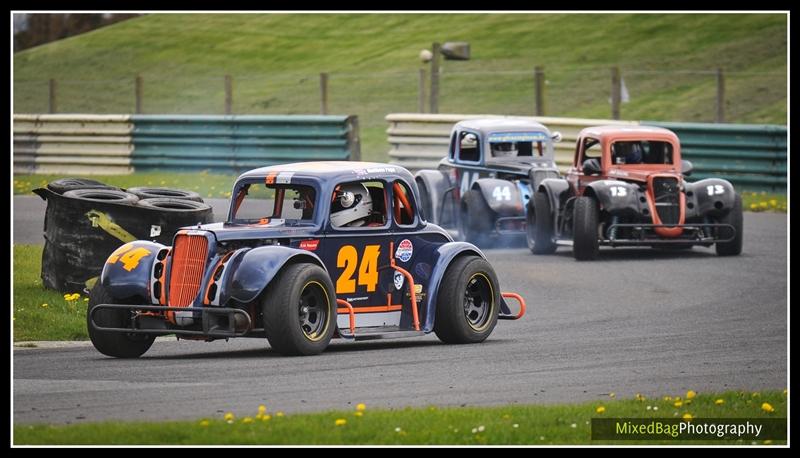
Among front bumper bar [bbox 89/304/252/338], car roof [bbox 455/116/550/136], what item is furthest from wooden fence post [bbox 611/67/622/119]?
front bumper bar [bbox 89/304/252/338]

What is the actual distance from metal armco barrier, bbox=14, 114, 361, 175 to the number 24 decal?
619 inches

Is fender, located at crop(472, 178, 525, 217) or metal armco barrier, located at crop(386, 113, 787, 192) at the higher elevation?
metal armco barrier, located at crop(386, 113, 787, 192)

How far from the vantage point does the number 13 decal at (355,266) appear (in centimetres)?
1275

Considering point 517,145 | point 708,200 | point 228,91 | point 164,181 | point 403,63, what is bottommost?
point 708,200

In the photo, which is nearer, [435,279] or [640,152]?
[435,279]

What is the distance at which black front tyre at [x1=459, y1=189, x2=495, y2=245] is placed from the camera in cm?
2141

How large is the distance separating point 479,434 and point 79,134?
22.7m

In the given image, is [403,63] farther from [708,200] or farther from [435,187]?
[708,200]

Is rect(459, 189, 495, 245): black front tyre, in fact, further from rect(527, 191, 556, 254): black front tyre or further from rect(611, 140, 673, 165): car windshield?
rect(611, 140, 673, 165): car windshield

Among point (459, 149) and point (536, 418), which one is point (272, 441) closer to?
point (536, 418)

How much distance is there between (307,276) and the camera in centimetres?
1196

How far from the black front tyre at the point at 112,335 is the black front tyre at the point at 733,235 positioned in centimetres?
963

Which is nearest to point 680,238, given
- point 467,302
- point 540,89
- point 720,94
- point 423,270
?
point 467,302

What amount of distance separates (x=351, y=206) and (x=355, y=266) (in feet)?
1.68
